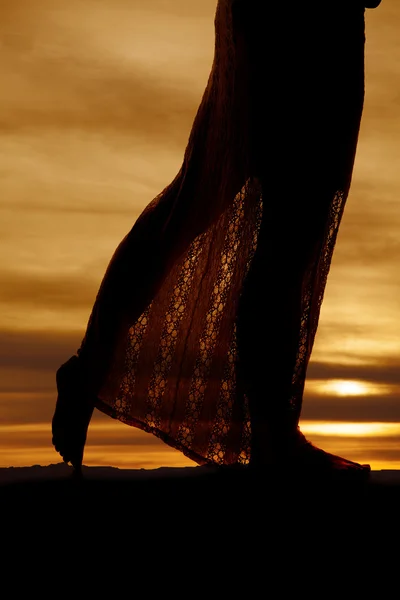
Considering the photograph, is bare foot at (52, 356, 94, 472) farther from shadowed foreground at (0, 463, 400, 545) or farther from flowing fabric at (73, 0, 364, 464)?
shadowed foreground at (0, 463, 400, 545)

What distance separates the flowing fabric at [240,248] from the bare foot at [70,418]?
0.07 meters

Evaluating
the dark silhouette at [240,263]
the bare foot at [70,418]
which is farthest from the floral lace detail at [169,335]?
the bare foot at [70,418]

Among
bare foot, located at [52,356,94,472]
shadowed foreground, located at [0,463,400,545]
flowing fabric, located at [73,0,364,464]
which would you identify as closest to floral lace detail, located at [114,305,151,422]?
flowing fabric, located at [73,0,364,464]

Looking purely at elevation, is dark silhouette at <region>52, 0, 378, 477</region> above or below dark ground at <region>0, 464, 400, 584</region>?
above

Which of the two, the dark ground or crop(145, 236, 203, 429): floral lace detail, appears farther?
crop(145, 236, 203, 429): floral lace detail

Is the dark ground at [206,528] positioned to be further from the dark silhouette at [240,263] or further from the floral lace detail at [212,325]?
the floral lace detail at [212,325]

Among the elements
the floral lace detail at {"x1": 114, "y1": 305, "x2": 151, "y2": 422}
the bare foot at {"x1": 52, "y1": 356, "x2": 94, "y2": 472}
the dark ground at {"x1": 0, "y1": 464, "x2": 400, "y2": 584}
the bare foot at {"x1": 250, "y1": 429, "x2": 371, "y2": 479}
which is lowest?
the dark ground at {"x1": 0, "y1": 464, "x2": 400, "y2": 584}

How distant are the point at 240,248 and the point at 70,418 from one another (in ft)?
2.39

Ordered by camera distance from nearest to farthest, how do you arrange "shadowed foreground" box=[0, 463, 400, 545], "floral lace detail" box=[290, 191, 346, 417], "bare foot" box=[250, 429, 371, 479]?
"shadowed foreground" box=[0, 463, 400, 545] → "bare foot" box=[250, 429, 371, 479] → "floral lace detail" box=[290, 191, 346, 417]

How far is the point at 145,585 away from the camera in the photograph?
2.02 meters

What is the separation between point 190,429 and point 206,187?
78cm

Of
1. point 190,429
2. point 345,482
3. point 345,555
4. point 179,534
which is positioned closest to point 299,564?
point 345,555

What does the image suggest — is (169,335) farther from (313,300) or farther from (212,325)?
(313,300)

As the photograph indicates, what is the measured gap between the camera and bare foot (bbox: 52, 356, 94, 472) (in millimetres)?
3324
